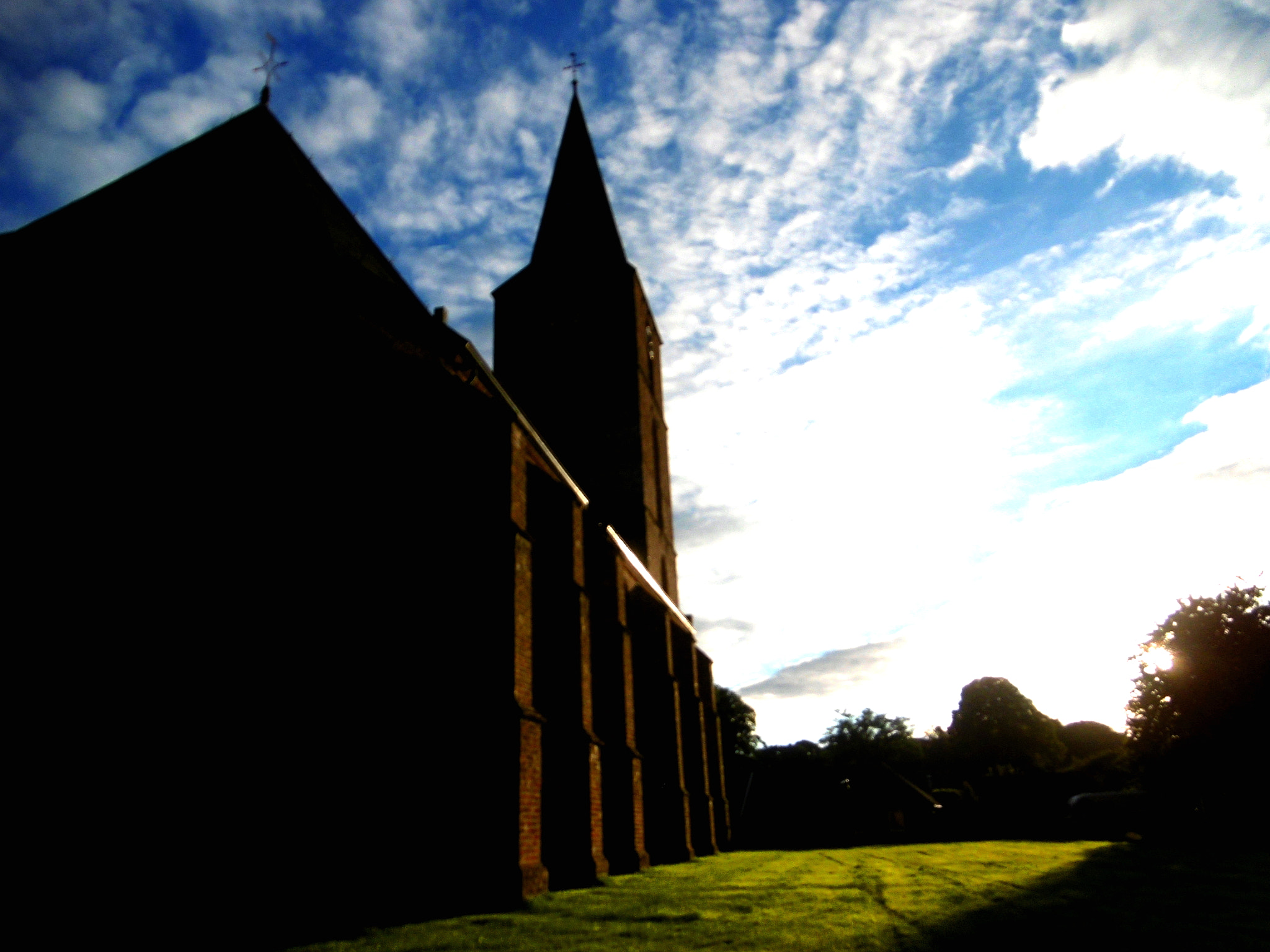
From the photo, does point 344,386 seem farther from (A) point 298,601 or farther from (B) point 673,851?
(B) point 673,851

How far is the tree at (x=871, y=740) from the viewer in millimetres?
81688

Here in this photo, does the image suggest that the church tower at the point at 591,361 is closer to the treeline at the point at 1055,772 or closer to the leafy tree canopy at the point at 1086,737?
the treeline at the point at 1055,772

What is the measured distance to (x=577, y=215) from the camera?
3147 cm

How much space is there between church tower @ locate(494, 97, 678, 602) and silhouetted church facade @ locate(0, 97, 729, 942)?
488 inches

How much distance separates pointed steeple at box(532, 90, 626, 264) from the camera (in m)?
30.8

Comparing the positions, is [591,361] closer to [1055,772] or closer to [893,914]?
[893,914]

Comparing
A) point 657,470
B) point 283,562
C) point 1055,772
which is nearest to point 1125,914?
point 283,562

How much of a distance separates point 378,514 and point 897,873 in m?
11.7

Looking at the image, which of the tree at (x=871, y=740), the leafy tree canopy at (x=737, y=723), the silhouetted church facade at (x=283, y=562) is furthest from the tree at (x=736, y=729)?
the silhouetted church facade at (x=283, y=562)

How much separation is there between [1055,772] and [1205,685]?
1060 inches

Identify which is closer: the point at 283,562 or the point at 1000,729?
the point at 283,562

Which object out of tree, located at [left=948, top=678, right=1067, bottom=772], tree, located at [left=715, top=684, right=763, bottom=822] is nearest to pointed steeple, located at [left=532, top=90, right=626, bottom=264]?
tree, located at [left=715, top=684, right=763, bottom=822]

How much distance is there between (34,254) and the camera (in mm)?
12516

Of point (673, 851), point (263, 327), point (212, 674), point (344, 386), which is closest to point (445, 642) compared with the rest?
point (212, 674)
